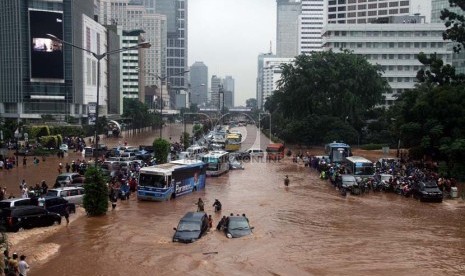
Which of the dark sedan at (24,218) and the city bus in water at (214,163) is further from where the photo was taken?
the city bus in water at (214,163)

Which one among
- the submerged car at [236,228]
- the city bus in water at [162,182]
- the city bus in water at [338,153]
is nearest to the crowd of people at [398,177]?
the city bus in water at [338,153]

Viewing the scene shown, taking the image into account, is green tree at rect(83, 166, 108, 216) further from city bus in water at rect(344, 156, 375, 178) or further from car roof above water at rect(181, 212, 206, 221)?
city bus in water at rect(344, 156, 375, 178)

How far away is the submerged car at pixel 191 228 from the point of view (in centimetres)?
2245

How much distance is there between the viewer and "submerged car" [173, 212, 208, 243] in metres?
22.5

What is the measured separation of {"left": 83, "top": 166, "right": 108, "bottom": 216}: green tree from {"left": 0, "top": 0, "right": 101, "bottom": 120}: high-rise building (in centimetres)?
7893

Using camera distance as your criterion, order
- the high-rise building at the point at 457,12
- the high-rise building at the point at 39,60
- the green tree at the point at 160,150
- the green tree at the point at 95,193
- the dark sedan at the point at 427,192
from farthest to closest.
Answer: the high-rise building at the point at 457,12, the high-rise building at the point at 39,60, the green tree at the point at 160,150, the dark sedan at the point at 427,192, the green tree at the point at 95,193

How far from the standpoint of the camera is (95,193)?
28.1 metres

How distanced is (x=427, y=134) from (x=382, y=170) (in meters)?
5.05

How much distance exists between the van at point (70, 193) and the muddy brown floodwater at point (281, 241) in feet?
7.66

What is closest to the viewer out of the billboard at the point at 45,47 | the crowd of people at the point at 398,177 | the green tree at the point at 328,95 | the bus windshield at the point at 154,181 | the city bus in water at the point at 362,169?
the bus windshield at the point at 154,181

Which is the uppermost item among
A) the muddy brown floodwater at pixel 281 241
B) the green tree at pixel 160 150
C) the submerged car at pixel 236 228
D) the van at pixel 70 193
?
the green tree at pixel 160 150

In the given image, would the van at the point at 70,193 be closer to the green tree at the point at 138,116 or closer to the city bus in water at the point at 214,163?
the city bus in water at the point at 214,163

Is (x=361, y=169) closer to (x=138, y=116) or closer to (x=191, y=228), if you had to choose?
(x=191, y=228)

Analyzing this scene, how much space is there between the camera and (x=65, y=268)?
1883 cm
